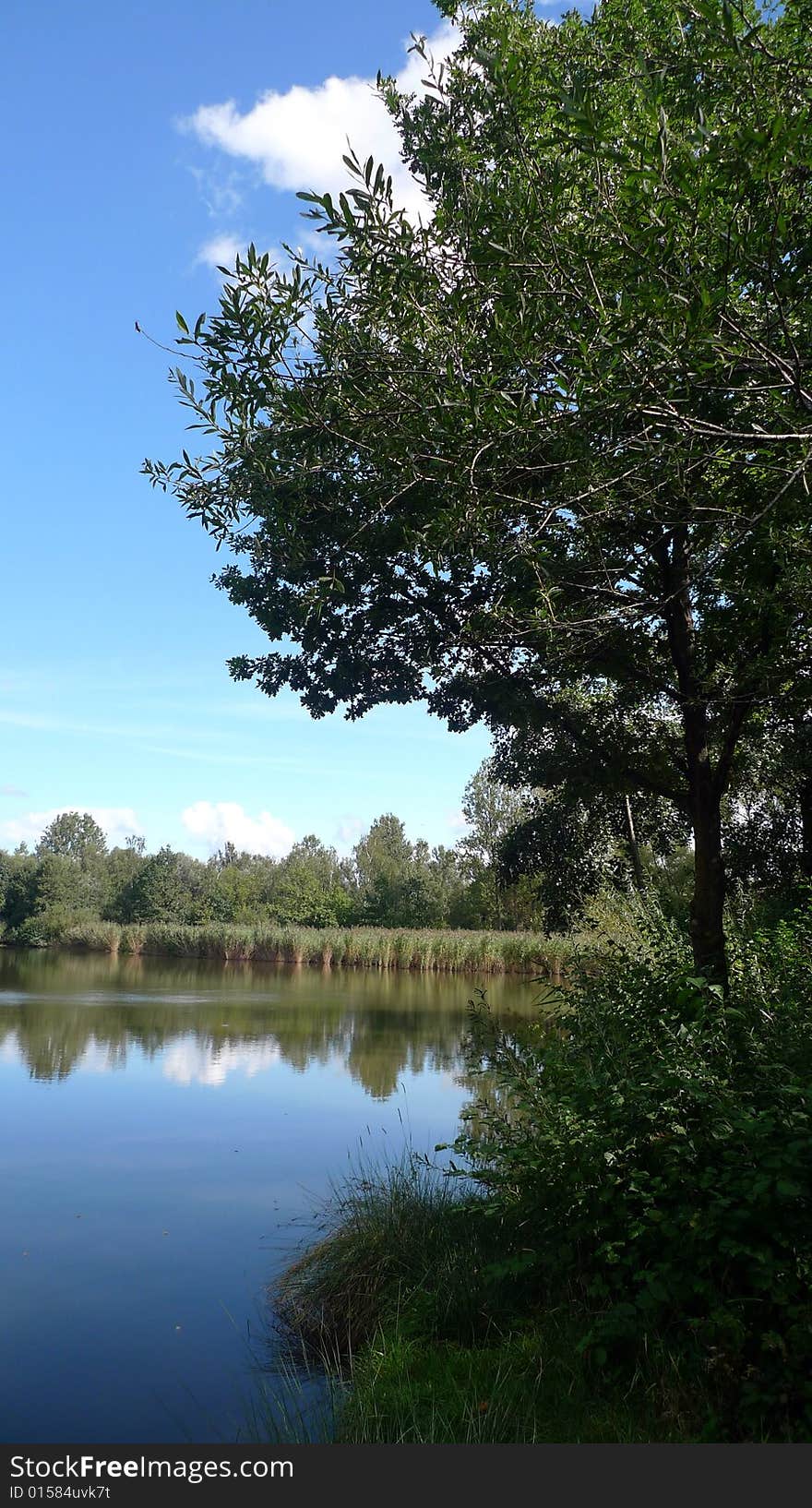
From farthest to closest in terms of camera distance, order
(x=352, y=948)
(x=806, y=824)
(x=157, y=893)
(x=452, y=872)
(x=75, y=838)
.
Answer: (x=75, y=838), (x=452, y=872), (x=157, y=893), (x=352, y=948), (x=806, y=824)

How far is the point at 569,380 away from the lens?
16.4 ft

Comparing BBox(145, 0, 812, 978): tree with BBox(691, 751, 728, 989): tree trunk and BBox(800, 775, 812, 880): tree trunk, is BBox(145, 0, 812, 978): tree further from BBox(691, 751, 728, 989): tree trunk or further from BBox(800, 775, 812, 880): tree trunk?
BBox(800, 775, 812, 880): tree trunk

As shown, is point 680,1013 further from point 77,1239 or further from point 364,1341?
point 77,1239

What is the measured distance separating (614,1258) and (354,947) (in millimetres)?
33251

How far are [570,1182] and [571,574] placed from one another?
4.92 meters

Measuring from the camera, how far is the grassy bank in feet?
108

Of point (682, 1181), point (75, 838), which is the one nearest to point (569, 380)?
point (682, 1181)

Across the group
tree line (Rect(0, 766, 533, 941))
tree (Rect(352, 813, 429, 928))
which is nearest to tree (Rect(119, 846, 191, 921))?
tree line (Rect(0, 766, 533, 941))

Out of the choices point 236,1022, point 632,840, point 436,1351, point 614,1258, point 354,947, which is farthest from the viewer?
point 354,947

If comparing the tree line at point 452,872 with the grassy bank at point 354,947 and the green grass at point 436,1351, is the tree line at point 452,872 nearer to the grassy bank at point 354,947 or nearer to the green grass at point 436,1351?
Result: the grassy bank at point 354,947

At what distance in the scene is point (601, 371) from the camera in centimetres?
470

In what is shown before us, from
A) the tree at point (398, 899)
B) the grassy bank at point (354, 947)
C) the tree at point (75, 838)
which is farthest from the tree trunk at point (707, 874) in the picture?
the tree at point (75, 838)

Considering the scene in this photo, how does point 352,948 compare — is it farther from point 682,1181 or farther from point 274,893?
point 682,1181

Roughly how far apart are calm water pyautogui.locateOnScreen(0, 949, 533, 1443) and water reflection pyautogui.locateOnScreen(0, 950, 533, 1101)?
9cm
